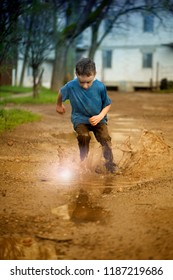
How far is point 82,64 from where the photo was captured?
5.23 meters

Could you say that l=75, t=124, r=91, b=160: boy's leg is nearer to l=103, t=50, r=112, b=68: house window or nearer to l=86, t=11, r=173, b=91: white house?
l=86, t=11, r=173, b=91: white house

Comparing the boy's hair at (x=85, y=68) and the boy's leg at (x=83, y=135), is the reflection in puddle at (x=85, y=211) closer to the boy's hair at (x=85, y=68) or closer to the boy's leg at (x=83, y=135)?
the boy's leg at (x=83, y=135)

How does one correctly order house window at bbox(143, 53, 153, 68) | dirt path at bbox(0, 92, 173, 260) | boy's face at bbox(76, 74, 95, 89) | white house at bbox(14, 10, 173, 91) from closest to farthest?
dirt path at bbox(0, 92, 173, 260) < boy's face at bbox(76, 74, 95, 89) < white house at bbox(14, 10, 173, 91) < house window at bbox(143, 53, 153, 68)

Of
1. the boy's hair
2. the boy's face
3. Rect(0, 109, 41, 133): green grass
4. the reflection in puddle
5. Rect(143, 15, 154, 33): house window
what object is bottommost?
Rect(0, 109, 41, 133): green grass

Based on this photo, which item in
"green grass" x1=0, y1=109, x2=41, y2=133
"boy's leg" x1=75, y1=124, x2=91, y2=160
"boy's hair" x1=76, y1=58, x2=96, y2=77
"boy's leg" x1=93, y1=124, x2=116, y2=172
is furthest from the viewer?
"green grass" x1=0, y1=109, x2=41, y2=133

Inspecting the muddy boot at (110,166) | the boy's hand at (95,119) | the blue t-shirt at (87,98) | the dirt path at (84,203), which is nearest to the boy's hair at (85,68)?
the blue t-shirt at (87,98)

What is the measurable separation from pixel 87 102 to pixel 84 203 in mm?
1563

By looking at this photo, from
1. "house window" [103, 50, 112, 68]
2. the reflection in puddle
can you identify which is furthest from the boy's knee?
"house window" [103, 50, 112, 68]

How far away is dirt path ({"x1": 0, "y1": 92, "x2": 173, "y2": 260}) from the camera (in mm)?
3303

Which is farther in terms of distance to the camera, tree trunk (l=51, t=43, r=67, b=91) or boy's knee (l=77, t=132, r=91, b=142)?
tree trunk (l=51, t=43, r=67, b=91)

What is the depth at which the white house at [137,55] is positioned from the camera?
38312 mm

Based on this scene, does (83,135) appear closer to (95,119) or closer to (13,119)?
(95,119)
